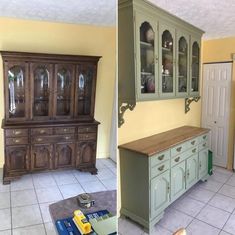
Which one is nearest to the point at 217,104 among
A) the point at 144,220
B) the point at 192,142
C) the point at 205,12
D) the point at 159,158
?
the point at 192,142

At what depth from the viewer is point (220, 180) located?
8.52 ft

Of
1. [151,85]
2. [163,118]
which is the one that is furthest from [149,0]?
[163,118]

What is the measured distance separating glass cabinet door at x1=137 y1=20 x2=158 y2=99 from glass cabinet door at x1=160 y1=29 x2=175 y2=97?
129 mm

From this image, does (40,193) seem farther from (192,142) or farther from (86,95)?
(192,142)

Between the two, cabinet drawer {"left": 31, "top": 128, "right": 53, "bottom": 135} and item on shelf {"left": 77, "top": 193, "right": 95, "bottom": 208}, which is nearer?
cabinet drawer {"left": 31, "top": 128, "right": 53, "bottom": 135}

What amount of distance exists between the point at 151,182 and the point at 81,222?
3.15ft

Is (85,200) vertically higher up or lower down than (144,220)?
higher up

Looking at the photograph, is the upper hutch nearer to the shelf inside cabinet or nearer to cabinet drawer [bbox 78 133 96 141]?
the shelf inside cabinet

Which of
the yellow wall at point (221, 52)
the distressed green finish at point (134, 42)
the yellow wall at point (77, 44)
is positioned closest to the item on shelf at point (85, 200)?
the yellow wall at point (77, 44)

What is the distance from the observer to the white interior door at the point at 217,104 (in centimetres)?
290

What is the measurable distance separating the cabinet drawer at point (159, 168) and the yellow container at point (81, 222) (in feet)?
3.06

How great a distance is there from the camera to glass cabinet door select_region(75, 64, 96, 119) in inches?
29.7

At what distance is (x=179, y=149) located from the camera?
1986mm

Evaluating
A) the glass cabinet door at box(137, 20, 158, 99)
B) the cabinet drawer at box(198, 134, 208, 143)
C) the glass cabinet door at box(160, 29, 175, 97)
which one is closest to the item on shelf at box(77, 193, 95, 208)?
the glass cabinet door at box(137, 20, 158, 99)
